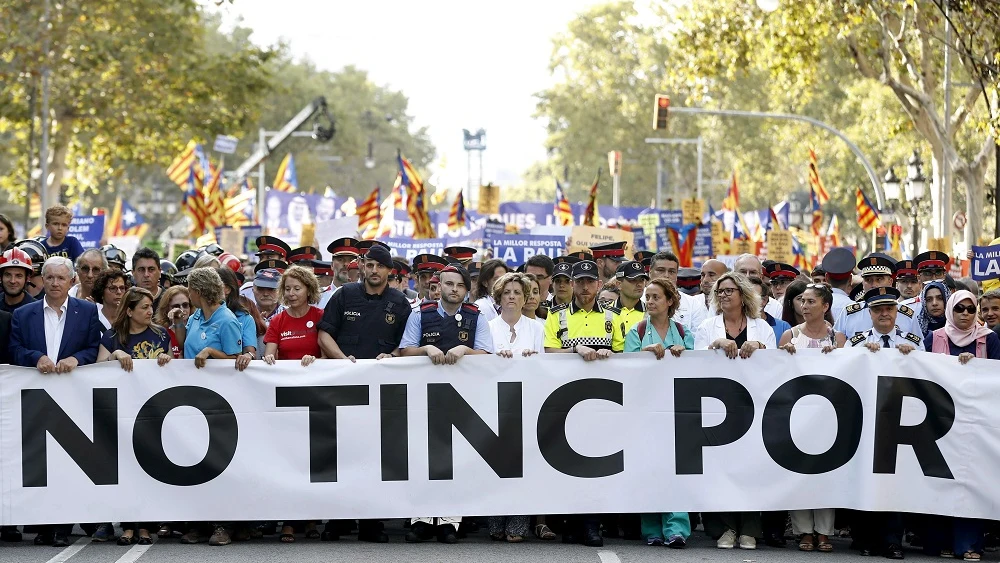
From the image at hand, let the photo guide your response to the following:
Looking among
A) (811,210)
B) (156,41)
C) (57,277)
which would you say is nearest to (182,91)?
(156,41)

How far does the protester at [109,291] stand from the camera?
11.5m

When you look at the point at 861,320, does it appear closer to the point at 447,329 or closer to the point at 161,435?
the point at 447,329

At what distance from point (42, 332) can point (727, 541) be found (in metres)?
4.62

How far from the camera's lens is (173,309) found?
1088 centimetres

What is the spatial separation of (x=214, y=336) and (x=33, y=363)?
116 cm

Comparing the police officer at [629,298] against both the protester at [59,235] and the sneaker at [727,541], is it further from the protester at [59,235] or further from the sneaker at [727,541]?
the protester at [59,235]

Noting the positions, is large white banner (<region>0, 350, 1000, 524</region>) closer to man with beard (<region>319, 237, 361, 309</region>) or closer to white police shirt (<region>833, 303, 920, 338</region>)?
white police shirt (<region>833, 303, 920, 338</region>)

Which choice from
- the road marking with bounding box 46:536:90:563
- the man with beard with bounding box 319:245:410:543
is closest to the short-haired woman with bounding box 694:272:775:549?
the man with beard with bounding box 319:245:410:543

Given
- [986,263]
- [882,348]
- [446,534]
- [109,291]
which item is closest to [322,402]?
[446,534]

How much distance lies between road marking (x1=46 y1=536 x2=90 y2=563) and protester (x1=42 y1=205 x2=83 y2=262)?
441 centimetres

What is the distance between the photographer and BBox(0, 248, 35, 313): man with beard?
1127 centimetres

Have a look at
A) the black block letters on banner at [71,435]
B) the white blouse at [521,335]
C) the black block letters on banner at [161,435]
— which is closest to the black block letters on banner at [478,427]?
the white blouse at [521,335]

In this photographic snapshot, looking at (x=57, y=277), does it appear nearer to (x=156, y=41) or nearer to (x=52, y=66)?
(x=52, y=66)

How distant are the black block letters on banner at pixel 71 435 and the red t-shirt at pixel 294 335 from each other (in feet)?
3.64
